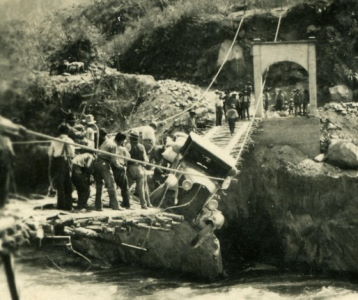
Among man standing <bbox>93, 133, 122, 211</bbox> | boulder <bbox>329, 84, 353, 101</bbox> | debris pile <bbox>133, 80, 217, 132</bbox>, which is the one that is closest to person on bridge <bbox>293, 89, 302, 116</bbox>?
debris pile <bbox>133, 80, 217, 132</bbox>

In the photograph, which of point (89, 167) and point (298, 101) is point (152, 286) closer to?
point (89, 167)

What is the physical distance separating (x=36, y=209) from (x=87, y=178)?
0.96 meters

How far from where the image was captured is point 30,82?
17.6 m

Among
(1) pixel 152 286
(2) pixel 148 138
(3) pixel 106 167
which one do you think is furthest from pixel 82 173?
(1) pixel 152 286

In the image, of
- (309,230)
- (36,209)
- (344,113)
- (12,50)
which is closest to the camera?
(36,209)

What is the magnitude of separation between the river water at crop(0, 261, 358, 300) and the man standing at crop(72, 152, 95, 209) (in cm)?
411

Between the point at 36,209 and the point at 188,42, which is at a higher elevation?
the point at 188,42

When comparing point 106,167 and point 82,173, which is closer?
point 82,173

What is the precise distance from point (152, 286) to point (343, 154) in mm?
6554

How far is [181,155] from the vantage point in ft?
36.7

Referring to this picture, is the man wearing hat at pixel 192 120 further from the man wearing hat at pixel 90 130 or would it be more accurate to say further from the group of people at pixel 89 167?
the group of people at pixel 89 167

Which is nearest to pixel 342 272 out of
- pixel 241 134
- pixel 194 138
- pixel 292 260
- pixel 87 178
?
pixel 292 260

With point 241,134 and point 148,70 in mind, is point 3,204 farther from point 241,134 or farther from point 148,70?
point 148,70

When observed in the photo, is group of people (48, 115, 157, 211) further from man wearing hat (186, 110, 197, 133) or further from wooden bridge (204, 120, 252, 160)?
Result: man wearing hat (186, 110, 197, 133)
